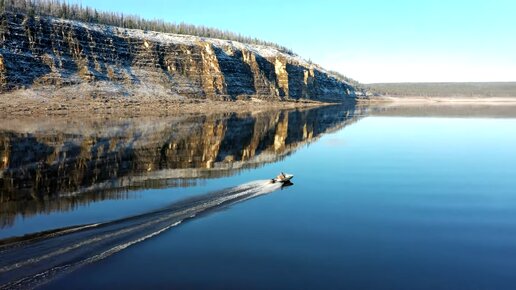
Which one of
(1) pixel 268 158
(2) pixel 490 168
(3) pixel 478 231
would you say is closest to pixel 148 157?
(1) pixel 268 158

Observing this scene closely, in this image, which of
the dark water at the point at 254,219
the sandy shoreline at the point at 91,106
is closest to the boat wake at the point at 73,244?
the dark water at the point at 254,219

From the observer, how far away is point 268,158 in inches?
1364

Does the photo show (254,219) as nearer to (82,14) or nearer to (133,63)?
(133,63)

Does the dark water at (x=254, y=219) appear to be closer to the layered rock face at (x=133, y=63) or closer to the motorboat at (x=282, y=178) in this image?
the motorboat at (x=282, y=178)

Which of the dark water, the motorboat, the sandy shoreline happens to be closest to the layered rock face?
the sandy shoreline

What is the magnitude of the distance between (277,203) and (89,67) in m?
92.0

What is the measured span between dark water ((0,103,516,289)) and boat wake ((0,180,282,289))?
56 mm

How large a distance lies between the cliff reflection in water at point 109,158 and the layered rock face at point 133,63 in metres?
40.8

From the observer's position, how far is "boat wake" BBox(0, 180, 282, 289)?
39.0 feet

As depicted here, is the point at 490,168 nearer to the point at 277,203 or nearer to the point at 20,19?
the point at 277,203

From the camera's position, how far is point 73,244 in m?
14.0

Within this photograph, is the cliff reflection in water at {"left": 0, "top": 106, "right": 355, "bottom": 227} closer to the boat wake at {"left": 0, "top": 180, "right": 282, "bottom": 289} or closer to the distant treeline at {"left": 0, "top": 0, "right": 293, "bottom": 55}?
the boat wake at {"left": 0, "top": 180, "right": 282, "bottom": 289}

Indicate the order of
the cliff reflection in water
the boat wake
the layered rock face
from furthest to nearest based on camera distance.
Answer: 1. the layered rock face
2. the cliff reflection in water
3. the boat wake

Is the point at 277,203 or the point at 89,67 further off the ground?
the point at 89,67
